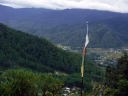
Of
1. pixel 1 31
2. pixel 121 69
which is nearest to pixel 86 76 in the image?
pixel 1 31

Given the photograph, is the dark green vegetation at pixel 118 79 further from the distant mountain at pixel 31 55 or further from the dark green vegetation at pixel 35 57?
the distant mountain at pixel 31 55

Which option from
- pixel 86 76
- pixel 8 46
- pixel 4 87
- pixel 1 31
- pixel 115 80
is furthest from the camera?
pixel 1 31

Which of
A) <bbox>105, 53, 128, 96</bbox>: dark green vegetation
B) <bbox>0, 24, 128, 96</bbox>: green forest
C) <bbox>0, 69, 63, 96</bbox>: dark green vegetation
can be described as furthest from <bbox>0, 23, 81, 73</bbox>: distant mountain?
<bbox>0, 69, 63, 96</bbox>: dark green vegetation

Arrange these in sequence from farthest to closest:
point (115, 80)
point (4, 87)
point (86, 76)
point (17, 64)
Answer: point (17, 64) < point (86, 76) < point (115, 80) < point (4, 87)

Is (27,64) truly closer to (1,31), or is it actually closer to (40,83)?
(1,31)

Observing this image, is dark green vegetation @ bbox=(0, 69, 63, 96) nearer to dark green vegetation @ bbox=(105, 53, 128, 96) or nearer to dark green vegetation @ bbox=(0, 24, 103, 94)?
dark green vegetation @ bbox=(105, 53, 128, 96)

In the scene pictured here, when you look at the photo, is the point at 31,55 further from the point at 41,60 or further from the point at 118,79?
the point at 118,79
